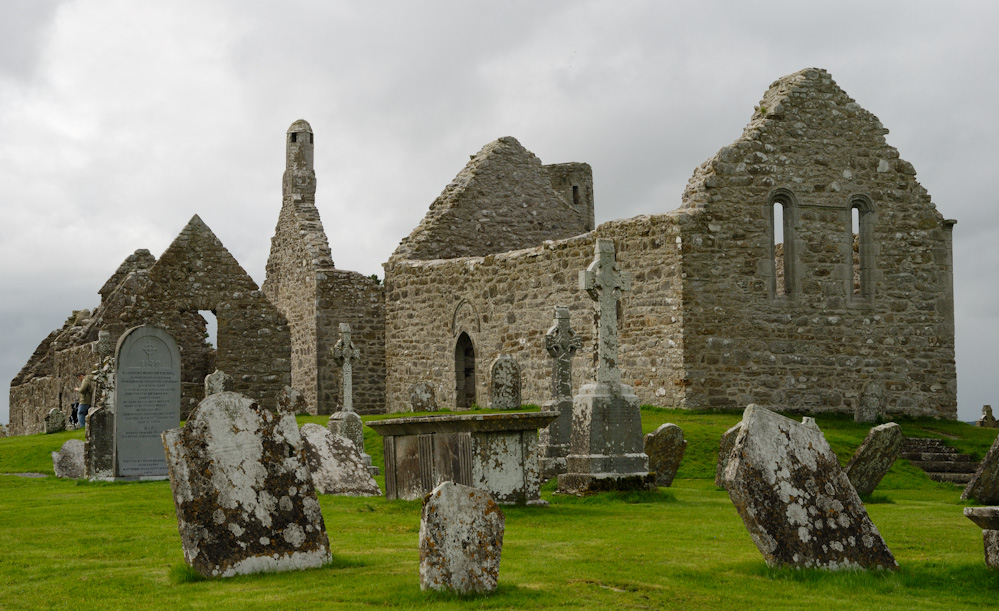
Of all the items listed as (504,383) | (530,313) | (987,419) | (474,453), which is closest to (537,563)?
(474,453)

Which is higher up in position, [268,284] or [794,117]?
[794,117]

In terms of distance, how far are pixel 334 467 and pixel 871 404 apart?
41.0 ft

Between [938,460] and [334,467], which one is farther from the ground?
[334,467]

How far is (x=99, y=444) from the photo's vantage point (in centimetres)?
1583

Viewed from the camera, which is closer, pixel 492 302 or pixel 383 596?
pixel 383 596

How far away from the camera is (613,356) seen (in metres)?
13.5

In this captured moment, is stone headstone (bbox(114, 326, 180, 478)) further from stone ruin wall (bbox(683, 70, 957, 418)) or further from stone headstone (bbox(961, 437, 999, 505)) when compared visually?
stone headstone (bbox(961, 437, 999, 505))

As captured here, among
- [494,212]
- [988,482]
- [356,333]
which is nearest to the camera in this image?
[988,482]

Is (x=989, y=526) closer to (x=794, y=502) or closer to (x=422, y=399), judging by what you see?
(x=794, y=502)

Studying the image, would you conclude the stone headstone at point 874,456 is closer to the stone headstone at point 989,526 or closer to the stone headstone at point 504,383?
the stone headstone at point 989,526

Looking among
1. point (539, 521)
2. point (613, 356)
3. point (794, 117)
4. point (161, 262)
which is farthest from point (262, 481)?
point (161, 262)

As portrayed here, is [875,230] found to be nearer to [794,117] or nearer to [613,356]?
[794,117]

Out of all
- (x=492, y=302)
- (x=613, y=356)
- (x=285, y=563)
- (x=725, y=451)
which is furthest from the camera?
(x=492, y=302)

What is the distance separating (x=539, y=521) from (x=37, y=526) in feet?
14.8
